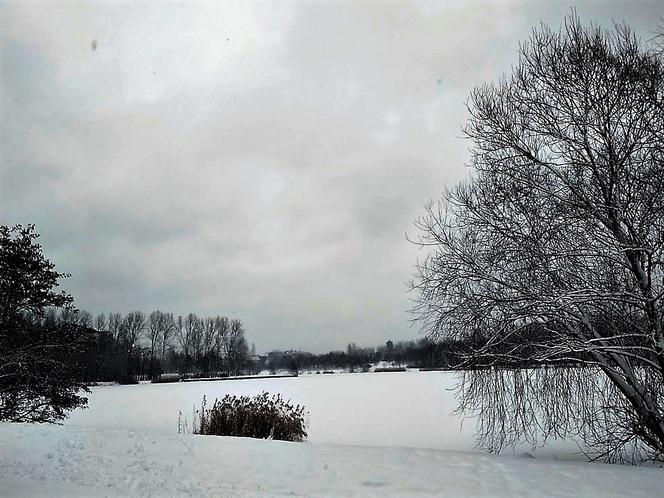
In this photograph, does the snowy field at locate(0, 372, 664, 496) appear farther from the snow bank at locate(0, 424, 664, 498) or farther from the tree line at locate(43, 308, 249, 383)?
the tree line at locate(43, 308, 249, 383)

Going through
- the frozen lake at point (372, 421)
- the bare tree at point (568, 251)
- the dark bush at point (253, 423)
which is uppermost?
the bare tree at point (568, 251)

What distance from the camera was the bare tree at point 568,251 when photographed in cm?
766

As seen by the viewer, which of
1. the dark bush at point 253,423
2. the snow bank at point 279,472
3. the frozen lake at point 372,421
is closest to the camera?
the snow bank at point 279,472

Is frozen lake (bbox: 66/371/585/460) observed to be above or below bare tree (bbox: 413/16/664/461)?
below

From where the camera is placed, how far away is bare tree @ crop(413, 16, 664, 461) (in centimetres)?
766

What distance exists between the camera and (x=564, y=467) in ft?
24.0

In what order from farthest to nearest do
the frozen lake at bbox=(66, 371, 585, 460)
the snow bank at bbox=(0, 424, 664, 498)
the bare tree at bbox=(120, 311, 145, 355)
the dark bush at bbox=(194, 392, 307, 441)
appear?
the bare tree at bbox=(120, 311, 145, 355) < the frozen lake at bbox=(66, 371, 585, 460) < the dark bush at bbox=(194, 392, 307, 441) < the snow bank at bbox=(0, 424, 664, 498)

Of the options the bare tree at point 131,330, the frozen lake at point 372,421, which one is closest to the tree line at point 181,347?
the bare tree at point 131,330

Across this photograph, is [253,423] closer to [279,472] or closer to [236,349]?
[279,472]

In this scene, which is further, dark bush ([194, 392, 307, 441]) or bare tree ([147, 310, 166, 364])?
bare tree ([147, 310, 166, 364])

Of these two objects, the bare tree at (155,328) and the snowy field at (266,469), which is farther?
the bare tree at (155,328)

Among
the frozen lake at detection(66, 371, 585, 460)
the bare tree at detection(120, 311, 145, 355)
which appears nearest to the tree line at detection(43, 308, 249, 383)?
the bare tree at detection(120, 311, 145, 355)

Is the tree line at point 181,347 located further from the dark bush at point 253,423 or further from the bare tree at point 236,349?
the dark bush at point 253,423

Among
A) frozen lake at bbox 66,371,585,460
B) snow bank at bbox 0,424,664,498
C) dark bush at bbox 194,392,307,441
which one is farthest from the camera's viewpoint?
frozen lake at bbox 66,371,585,460
